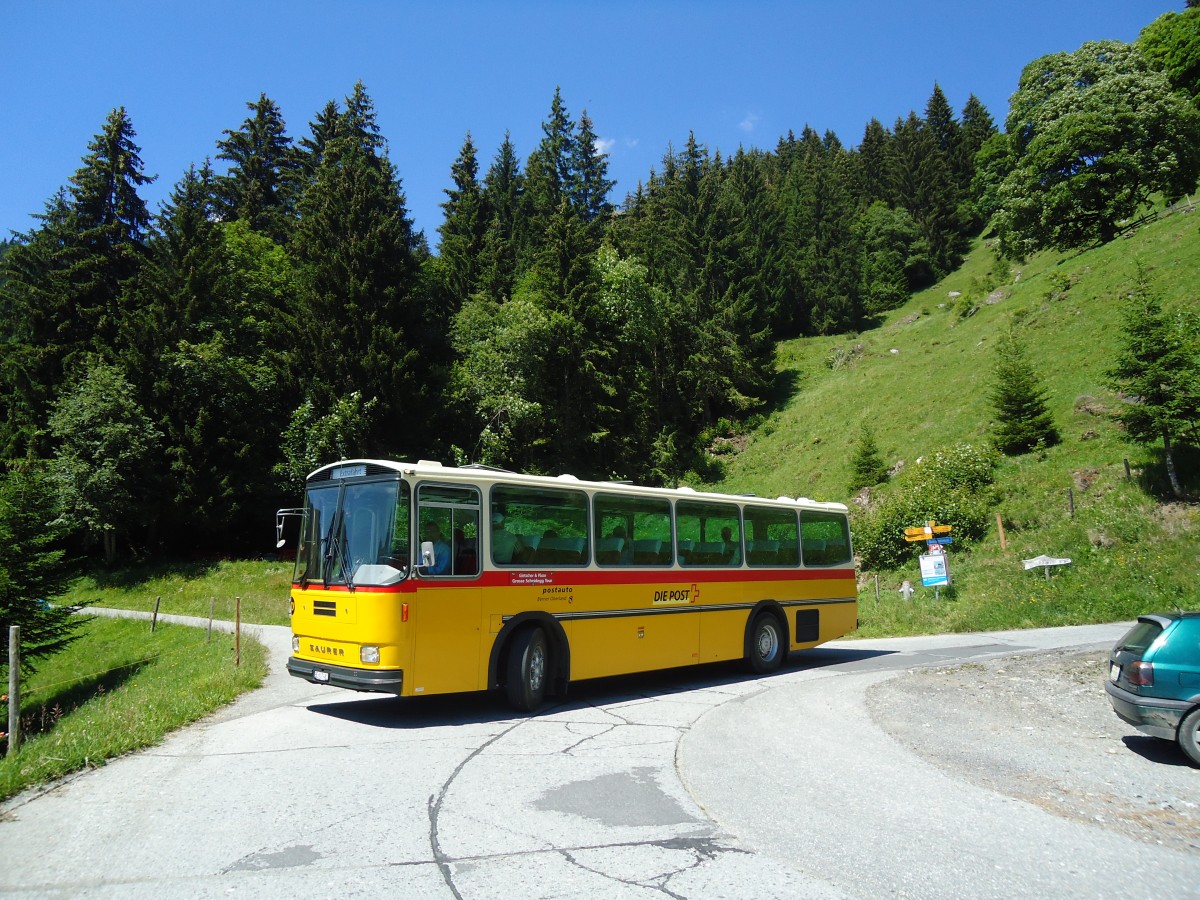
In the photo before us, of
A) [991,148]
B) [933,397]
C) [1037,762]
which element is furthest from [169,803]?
[991,148]

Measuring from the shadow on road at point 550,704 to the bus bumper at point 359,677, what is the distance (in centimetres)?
73

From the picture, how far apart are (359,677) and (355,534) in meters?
1.72

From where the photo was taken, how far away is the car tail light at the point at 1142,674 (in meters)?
7.23

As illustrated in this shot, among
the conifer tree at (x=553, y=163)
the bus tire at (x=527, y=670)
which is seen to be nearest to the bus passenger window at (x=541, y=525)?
the bus tire at (x=527, y=670)

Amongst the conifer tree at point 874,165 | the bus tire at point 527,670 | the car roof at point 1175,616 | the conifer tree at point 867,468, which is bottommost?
the bus tire at point 527,670

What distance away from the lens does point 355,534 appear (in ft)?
31.1

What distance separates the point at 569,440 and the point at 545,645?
107 ft

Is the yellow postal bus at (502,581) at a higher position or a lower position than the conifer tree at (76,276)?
lower

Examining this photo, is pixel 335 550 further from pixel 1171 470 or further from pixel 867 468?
pixel 867 468

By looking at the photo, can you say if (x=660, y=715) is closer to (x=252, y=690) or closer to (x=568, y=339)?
(x=252, y=690)

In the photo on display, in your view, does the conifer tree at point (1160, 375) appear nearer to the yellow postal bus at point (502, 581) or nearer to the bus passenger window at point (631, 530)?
the yellow postal bus at point (502, 581)

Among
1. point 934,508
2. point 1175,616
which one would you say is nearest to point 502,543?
point 1175,616

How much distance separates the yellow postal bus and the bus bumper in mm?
16

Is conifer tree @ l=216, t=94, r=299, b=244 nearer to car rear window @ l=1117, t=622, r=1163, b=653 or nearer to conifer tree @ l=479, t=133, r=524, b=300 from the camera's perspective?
conifer tree @ l=479, t=133, r=524, b=300
